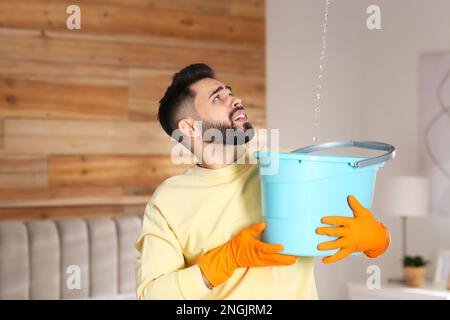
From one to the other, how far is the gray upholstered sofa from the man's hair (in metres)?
1.70

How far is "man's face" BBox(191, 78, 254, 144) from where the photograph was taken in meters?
1.17

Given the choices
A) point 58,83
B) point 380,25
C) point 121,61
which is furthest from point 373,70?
point 58,83

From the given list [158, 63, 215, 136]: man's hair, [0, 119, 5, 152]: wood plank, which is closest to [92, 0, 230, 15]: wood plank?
[0, 119, 5, 152]: wood plank

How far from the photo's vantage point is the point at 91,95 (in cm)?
308

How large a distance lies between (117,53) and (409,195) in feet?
4.75

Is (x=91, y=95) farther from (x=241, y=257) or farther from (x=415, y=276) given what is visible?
(x=241, y=257)

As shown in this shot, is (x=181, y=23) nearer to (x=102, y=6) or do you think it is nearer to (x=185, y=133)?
(x=102, y=6)

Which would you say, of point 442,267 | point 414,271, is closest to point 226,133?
point 414,271

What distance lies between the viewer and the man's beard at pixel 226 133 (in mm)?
1168

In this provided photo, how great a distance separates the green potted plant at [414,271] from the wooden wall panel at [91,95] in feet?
3.55
